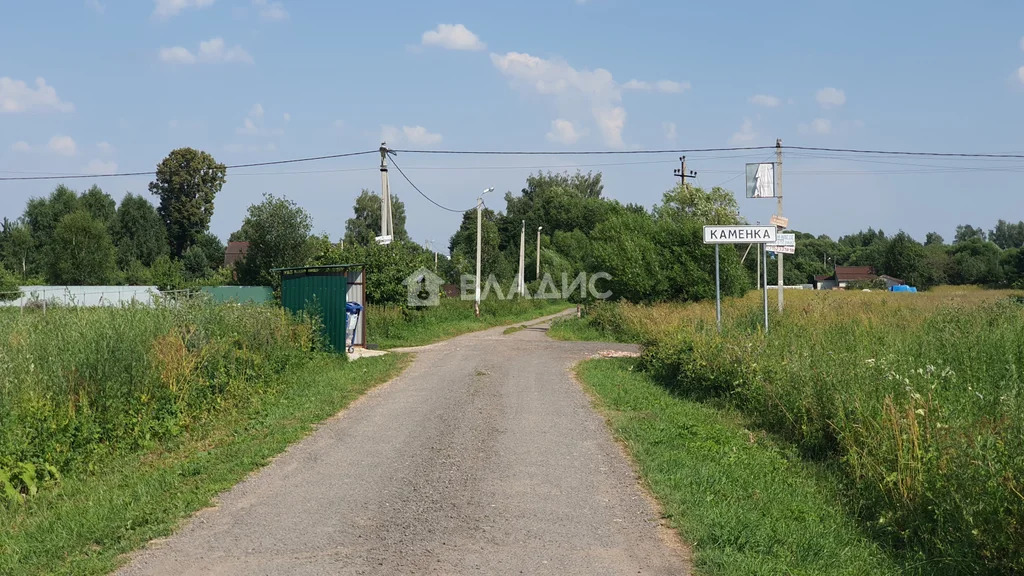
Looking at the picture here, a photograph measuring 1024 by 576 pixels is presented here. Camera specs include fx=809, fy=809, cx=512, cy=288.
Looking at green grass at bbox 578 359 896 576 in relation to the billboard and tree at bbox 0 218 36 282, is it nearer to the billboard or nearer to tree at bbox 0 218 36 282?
the billboard

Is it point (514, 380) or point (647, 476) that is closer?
point (647, 476)

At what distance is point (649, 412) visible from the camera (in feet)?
38.7

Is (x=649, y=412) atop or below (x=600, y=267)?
below

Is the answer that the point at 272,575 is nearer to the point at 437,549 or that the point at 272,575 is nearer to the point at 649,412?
the point at 437,549

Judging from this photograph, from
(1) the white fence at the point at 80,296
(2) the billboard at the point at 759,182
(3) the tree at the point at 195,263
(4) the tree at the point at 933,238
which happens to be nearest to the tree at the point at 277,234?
(1) the white fence at the point at 80,296

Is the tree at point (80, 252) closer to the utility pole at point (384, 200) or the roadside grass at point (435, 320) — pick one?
the roadside grass at point (435, 320)

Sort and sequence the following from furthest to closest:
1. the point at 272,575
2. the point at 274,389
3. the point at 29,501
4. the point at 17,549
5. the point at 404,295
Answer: the point at 404,295 < the point at 274,389 < the point at 29,501 < the point at 17,549 < the point at 272,575

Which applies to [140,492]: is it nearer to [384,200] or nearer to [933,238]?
[384,200]

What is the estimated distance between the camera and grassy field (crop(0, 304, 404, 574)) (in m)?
6.54

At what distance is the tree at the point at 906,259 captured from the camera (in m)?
92.6

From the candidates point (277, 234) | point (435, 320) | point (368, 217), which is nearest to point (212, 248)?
point (368, 217)

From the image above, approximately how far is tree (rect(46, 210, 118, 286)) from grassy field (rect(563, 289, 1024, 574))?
49.3m

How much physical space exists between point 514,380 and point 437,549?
9347 mm

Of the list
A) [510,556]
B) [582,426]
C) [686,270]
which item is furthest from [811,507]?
[686,270]
